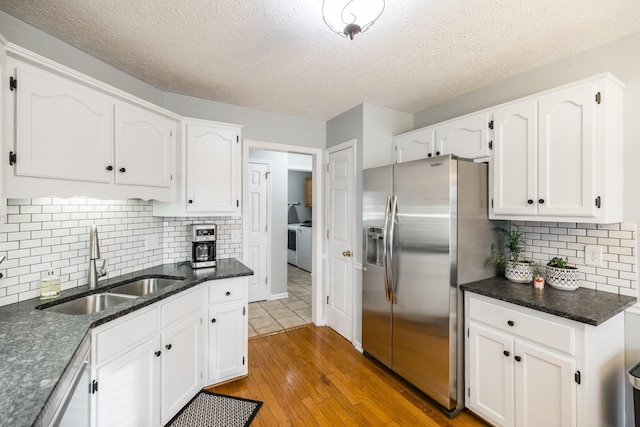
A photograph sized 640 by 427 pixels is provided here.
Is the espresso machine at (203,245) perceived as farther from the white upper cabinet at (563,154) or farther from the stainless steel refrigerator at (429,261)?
the white upper cabinet at (563,154)

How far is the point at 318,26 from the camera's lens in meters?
1.63

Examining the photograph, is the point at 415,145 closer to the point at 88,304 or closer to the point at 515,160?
the point at 515,160

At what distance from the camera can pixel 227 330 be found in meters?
2.28

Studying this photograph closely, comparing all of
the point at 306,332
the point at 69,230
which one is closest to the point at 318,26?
the point at 69,230

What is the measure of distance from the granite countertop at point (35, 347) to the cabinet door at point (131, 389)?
0.27 meters

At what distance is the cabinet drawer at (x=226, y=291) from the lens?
2.22 metres

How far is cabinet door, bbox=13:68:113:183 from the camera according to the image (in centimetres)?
138

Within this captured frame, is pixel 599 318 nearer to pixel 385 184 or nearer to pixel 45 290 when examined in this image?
pixel 385 184

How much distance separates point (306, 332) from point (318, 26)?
2.96 m

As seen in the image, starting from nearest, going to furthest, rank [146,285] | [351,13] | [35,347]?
1. [35,347]
2. [351,13]
3. [146,285]

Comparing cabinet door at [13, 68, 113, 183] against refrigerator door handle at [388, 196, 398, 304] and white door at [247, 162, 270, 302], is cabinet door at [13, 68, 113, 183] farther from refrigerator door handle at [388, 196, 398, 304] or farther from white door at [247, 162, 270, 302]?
white door at [247, 162, 270, 302]

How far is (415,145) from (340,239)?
1.26m

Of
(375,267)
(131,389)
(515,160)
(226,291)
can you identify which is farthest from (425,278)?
(131,389)

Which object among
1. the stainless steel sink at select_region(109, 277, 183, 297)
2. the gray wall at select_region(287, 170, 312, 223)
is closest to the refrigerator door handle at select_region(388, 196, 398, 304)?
the stainless steel sink at select_region(109, 277, 183, 297)
